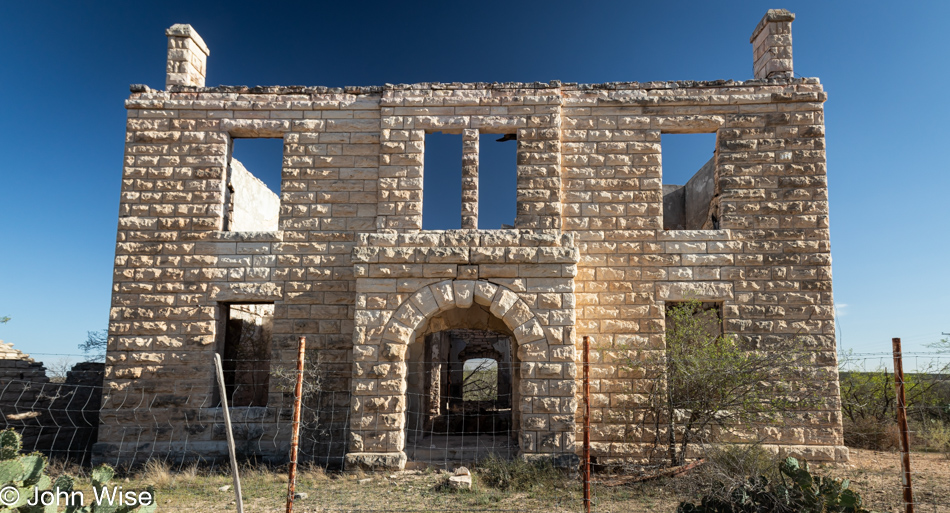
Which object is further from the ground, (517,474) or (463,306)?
(463,306)

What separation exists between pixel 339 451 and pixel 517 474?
10.4ft

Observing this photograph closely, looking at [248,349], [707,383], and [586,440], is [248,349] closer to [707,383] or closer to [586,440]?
[586,440]

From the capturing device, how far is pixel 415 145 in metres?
10.2

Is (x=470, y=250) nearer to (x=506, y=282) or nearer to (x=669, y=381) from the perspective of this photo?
(x=506, y=282)

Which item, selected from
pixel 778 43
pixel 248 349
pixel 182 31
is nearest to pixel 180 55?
pixel 182 31

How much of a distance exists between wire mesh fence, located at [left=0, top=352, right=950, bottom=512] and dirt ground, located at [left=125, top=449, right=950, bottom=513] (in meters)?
0.02

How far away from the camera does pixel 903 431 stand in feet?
18.0

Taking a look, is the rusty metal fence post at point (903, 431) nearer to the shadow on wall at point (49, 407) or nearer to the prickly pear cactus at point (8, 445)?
the prickly pear cactus at point (8, 445)

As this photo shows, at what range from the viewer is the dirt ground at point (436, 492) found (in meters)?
7.11

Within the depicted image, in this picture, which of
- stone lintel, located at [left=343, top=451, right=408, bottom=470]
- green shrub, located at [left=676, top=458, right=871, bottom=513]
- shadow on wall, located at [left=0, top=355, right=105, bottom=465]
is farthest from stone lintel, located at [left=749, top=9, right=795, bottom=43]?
shadow on wall, located at [left=0, top=355, right=105, bottom=465]

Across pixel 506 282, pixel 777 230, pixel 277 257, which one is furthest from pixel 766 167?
pixel 277 257

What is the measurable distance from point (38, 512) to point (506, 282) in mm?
6283

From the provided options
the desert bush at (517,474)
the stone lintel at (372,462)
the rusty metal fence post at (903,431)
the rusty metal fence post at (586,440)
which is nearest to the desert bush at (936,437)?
the rusty metal fence post at (903,431)

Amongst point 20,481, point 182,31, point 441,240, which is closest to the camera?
point 20,481
